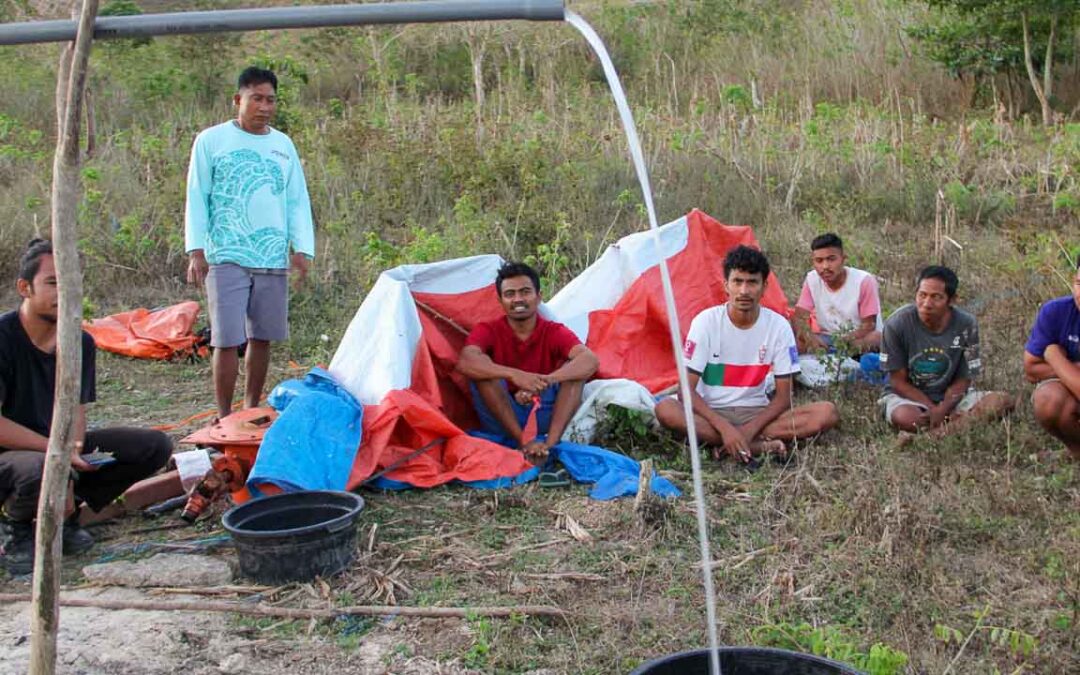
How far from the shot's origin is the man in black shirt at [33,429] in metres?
3.76

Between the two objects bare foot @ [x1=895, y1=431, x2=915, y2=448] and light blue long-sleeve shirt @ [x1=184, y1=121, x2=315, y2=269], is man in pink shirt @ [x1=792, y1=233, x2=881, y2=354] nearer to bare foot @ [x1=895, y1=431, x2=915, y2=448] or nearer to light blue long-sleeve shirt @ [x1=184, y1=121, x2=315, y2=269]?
bare foot @ [x1=895, y1=431, x2=915, y2=448]

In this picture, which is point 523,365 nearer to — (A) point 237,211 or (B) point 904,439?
(A) point 237,211

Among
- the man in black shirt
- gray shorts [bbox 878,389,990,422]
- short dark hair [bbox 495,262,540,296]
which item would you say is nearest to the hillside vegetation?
gray shorts [bbox 878,389,990,422]

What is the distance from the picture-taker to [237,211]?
4.91m

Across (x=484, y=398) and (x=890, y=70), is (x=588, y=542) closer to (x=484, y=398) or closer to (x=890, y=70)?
(x=484, y=398)

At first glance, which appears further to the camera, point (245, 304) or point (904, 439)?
point (245, 304)

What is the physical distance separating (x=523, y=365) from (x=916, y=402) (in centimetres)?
171

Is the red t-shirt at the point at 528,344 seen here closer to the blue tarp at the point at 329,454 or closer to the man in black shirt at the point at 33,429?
the blue tarp at the point at 329,454

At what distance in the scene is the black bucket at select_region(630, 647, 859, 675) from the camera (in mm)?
2510

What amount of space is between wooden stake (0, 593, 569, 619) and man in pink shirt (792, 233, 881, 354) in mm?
2780

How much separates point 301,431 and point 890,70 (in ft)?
28.8

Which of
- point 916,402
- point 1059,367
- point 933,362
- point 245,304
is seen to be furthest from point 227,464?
point 1059,367

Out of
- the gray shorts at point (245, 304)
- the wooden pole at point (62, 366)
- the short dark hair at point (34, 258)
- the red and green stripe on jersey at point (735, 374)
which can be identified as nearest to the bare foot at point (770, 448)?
the red and green stripe on jersey at point (735, 374)

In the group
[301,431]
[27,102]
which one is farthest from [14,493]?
[27,102]
